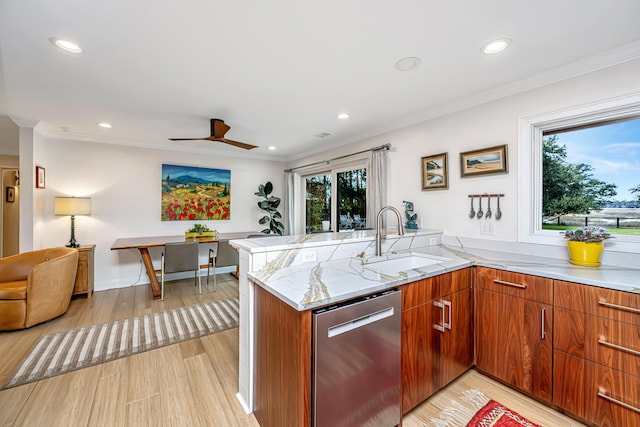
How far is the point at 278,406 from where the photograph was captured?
4.44 ft

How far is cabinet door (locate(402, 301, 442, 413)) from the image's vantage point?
62.4 inches

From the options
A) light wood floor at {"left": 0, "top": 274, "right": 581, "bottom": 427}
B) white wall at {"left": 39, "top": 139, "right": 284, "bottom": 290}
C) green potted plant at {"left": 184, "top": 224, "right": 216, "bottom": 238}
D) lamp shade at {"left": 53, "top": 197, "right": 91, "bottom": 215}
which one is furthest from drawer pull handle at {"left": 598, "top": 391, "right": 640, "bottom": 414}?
lamp shade at {"left": 53, "top": 197, "right": 91, "bottom": 215}

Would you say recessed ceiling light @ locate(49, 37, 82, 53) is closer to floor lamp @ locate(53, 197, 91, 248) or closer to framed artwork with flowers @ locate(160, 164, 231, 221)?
floor lamp @ locate(53, 197, 91, 248)

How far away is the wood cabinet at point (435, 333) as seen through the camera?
5.24 feet

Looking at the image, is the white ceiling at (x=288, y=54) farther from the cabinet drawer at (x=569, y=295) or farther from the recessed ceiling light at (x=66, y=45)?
the cabinet drawer at (x=569, y=295)

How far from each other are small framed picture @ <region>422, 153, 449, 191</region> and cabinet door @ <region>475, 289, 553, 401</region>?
4.20ft

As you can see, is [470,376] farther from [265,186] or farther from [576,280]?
[265,186]

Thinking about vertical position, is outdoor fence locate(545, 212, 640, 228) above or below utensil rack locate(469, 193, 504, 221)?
below

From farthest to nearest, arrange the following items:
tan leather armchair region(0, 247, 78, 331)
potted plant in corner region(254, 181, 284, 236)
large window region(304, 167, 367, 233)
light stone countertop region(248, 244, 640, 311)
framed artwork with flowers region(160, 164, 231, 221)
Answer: potted plant in corner region(254, 181, 284, 236) < framed artwork with flowers region(160, 164, 231, 221) < large window region(304, 167, 367, 233) < tan leather armchair region(0, 247, 78, 331) < light stone countertop region(248, 244, 640, 311)

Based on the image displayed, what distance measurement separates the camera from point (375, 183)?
140 inches

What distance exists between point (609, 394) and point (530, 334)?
413 millimetres

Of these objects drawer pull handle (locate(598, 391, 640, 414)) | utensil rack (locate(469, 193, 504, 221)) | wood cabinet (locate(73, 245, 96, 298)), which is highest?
utensil rack (locate(469, 193, 504, 221))

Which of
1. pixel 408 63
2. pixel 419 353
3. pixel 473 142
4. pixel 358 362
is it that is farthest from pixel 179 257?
pixel 473 142

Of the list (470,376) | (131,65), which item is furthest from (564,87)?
(131,65)
